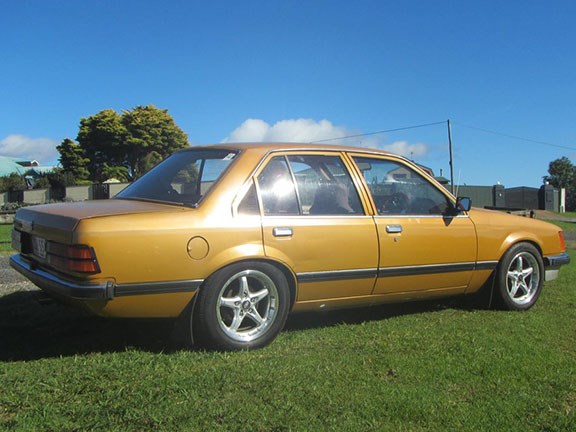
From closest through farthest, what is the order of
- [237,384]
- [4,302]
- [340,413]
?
[340,413] → [237,384] → [4,302]

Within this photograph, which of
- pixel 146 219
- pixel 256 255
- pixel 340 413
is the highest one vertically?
pixel 146 219

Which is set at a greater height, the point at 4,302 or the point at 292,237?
the point at 292,237

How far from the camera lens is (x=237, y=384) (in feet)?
10.6

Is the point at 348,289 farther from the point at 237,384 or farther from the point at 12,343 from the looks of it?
the point at 12,343

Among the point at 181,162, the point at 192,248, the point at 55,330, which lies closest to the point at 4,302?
the point at 55,330

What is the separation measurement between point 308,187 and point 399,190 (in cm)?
105

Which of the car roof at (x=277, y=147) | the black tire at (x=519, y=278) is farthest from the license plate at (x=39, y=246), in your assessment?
the black tire at (x=519, y=278)

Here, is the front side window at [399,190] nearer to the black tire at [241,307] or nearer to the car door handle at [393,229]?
the car door handle at [393,229]

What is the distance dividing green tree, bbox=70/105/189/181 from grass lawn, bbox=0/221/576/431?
44090mm

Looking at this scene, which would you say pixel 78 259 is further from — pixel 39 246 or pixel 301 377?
pixel 301 377

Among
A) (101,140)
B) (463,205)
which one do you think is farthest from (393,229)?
(101,140)

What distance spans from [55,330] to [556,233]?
488cm

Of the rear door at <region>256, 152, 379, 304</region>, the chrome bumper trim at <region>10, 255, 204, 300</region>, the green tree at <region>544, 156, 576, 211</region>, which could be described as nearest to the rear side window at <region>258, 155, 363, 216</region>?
the rear door at <region>256, 152, 379, 304</region>

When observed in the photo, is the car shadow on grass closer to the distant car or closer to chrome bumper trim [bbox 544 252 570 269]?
the distant car
